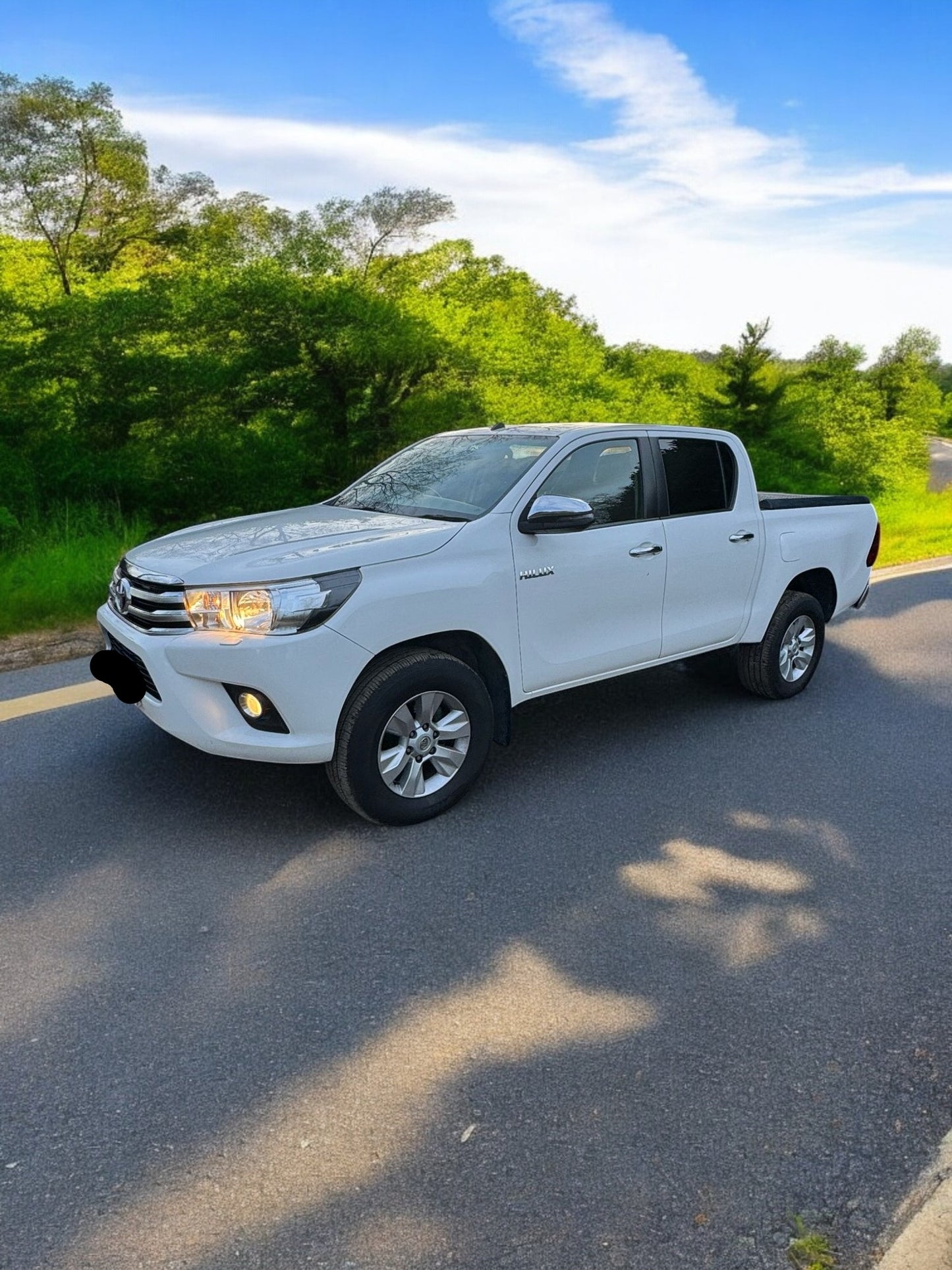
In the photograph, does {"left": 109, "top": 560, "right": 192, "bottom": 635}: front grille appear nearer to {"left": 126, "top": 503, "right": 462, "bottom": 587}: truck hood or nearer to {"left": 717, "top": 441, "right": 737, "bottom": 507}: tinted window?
{"left": 126, "top": 503, "right": 462, "bottom": 587}: truck hood

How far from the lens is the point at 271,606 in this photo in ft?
13.0

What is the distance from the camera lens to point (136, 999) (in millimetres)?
3078

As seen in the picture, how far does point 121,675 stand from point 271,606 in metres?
1.01

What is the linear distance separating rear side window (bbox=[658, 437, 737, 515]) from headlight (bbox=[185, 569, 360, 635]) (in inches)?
91.3

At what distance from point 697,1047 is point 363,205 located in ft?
86.0

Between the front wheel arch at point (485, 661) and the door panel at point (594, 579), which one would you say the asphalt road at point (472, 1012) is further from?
the door panel at point (594, 579)

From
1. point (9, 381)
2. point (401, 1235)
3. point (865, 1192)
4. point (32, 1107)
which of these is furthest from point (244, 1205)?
point (9, 381)

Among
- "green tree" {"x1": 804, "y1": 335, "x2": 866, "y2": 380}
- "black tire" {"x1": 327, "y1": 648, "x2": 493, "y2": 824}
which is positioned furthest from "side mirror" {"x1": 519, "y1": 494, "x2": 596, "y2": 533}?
"green tree" {"x1": 804, "y1": 335, "x2": 866, "y2": 380}

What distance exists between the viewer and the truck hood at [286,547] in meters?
4.05

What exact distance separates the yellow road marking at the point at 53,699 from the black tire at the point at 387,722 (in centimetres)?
235

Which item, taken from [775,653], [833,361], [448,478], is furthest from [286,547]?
[833,361]

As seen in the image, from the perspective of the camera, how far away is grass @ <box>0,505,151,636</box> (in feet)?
25.6

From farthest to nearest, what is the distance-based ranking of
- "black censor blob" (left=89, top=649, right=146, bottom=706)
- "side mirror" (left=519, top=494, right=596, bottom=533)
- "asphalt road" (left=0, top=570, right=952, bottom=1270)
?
"side mirror" (left=519, top=494, right=596, bottom=533) < "black censor blob" (left=89, top=649, right=146, bottom=706) < "asphalt road" (left=0, top=570, right=952, bottom=1270)

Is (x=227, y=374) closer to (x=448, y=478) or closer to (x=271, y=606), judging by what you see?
(x=448, y=478)
